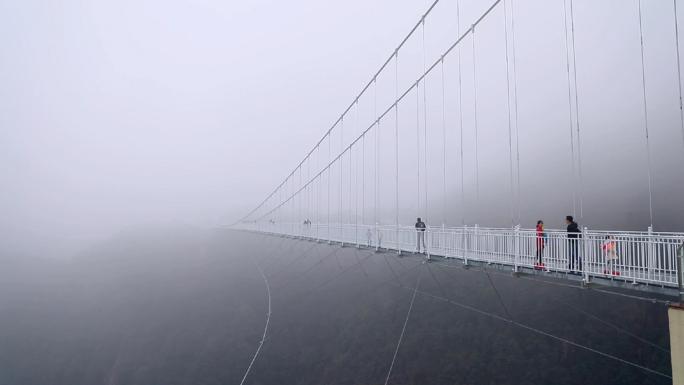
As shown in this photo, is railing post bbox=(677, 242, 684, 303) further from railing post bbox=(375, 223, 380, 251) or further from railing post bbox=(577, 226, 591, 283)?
railing post bbox=(375, 223, 380, 251)

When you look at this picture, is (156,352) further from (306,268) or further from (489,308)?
(489,308)

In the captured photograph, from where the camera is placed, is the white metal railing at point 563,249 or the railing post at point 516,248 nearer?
the white metal railing at point 563,249

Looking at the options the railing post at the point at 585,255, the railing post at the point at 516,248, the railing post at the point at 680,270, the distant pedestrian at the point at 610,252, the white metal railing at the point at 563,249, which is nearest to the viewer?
the railing post at the point at 680,270

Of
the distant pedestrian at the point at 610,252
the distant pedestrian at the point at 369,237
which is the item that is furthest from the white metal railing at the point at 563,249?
the distant pedestrian at the point at 369,237

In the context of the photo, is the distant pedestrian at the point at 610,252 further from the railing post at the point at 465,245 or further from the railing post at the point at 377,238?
the railing post at the point at 377,238

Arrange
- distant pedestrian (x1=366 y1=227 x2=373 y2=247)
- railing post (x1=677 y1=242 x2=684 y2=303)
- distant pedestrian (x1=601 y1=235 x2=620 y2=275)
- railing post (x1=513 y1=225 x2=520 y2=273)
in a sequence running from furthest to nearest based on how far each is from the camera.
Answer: distant pedestrian (x1=366 y1=227 x2=373 y2=247) → railing post (x1=513 y1=225 x2=520 y2=273) → distant pedestrian (x1=601 y1=235 x2=620 y2=275) → railing post (x1=677 y1=242 x2=684 y2=303)

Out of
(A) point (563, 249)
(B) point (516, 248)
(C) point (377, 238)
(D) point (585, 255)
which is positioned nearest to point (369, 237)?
(C) point (377, 238)

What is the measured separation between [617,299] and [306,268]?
23.6 meters

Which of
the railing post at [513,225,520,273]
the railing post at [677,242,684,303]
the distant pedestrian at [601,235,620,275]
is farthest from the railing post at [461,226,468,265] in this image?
the railing post at [677,242,684,303]

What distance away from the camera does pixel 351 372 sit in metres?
20.4

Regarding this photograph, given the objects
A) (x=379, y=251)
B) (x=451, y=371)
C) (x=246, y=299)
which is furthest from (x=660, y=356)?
(x=246, y=299)

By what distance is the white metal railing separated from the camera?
720 centimetres

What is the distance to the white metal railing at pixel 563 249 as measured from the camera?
283 inches

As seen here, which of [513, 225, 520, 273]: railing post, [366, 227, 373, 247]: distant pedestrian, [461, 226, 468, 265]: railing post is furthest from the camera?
[366, 227, 373, 247]: distant pedestrian
